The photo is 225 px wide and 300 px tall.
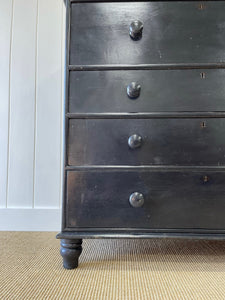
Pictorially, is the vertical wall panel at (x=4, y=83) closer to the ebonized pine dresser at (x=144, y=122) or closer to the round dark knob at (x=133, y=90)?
the ebonized pine dresser at (x=144, y=122)

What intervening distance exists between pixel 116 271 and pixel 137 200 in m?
0.24

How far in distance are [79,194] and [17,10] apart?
1155 millimetres

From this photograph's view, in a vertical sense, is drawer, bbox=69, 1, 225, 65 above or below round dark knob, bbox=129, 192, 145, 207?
above

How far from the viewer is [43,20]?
141cm

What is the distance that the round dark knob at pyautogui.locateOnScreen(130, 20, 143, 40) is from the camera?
2.83 feet

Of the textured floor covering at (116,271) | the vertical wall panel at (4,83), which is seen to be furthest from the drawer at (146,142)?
the vertical wall panel at (4,83)

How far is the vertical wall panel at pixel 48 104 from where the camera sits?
1367 millimetres

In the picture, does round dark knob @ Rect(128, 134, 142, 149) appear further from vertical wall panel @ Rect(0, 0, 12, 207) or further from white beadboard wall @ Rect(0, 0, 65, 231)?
vertical wall panel @ Rect(0, 0, 12, 207)

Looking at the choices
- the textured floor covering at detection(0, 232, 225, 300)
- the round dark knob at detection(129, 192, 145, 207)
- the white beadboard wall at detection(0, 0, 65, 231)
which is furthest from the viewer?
the white beadboard wall at detection(0, 0, 65, 231)

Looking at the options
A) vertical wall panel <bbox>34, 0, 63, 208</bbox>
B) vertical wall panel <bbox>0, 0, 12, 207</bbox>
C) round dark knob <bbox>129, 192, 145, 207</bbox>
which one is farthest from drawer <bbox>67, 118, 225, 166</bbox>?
vertical wall panel <bbox>0, 0, 12, 207</bbox>

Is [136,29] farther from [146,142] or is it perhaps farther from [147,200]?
[147,200]

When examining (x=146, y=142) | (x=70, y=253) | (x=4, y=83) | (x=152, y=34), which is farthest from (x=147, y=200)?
(x=4, y=83)

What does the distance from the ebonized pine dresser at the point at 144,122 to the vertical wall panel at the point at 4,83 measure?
66 centimetres

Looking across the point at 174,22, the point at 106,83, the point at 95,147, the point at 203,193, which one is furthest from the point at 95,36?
the point at 203,193
